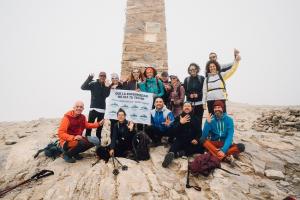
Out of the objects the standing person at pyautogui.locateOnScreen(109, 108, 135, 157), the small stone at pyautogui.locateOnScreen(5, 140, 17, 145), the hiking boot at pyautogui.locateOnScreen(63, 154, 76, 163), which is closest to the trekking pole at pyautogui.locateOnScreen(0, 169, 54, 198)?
the hiking boot at pyautogui.locateOnScreen(63, 154, 76, 163)

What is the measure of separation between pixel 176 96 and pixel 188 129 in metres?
0.98

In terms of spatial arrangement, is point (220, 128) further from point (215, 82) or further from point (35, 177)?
point (35, 177)

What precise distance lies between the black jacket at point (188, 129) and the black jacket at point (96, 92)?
194 centimetres

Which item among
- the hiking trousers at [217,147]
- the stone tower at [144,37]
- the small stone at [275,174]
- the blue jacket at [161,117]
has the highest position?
the stone tower at [144,37]

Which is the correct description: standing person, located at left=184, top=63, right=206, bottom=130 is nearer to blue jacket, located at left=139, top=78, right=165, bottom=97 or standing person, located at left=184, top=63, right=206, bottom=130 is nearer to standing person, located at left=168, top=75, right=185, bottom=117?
standing person, located at left=168, top=75, right=185, bottom=117

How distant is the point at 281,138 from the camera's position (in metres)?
6.66

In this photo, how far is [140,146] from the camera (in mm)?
5035

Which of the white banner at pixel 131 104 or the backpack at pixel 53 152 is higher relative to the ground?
the white banner at pixel 131 104

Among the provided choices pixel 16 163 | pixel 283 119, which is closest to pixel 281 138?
pixel 283 119

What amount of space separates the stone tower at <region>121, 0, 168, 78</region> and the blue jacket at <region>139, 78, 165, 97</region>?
1.98 metres

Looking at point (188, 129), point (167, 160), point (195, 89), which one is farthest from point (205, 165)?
point (195, 89)

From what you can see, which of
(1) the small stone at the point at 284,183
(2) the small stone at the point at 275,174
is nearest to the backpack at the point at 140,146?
(2) the small stone at the point at 275,174

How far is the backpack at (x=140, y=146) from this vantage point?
16.3 ft

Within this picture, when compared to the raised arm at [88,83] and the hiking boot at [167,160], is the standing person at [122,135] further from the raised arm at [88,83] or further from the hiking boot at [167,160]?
the raised arm at [88,83]
